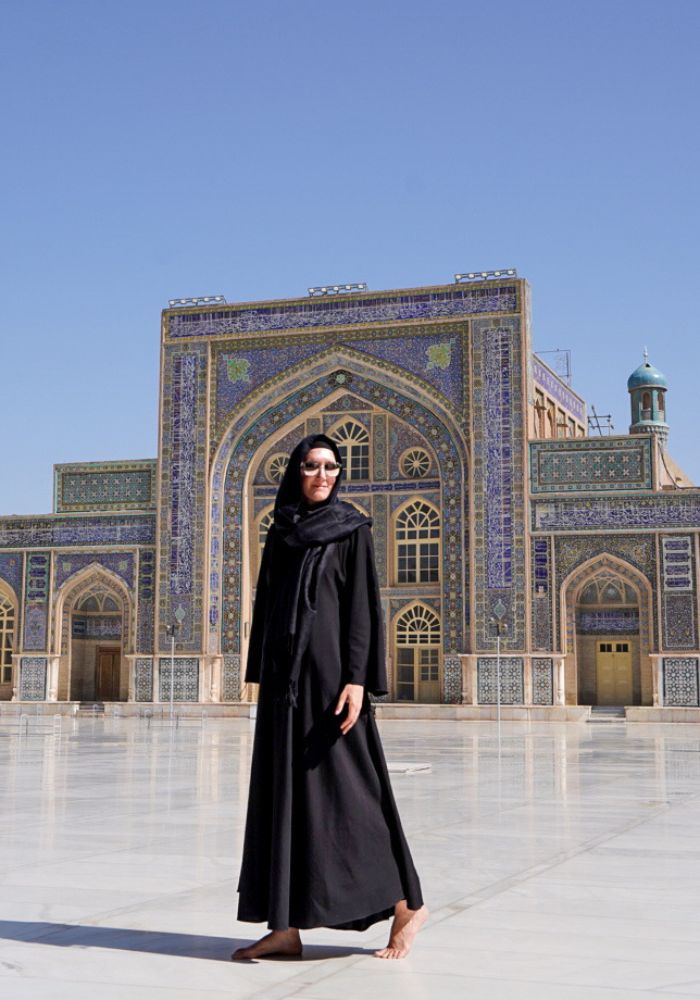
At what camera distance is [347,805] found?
3561 mm

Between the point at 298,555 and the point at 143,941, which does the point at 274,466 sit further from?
the point at 143,941

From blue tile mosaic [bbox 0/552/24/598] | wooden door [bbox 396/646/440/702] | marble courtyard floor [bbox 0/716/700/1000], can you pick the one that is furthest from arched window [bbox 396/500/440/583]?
marble courtyard floor [bbox 0/716/700/1000]

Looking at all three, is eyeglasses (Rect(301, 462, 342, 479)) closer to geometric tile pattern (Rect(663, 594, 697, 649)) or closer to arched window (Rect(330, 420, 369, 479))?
geometric tile pattern (Rect(663, 594, 697, 649))

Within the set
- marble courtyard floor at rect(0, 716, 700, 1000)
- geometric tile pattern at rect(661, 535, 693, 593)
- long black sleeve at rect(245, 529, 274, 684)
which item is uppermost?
geometric tile pattern at rect(661, 535, 693, 593)

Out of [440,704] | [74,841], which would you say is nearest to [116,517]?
[440,704]

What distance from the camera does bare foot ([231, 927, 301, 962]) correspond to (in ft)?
11.2

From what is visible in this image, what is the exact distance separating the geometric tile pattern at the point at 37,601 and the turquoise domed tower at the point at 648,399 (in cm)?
1707

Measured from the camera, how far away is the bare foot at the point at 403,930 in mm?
3434

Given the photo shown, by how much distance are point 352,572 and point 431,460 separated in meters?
22.1

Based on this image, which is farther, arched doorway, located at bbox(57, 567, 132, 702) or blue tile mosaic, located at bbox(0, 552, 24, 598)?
blue tile mosaic, located at bbox(0, 552, 24, 598)

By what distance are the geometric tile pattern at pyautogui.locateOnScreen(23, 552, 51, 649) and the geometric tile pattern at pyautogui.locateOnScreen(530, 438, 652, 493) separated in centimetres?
1009

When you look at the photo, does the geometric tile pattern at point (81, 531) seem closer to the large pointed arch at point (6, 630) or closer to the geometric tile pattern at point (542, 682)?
the large pointed arch at point (6, 630)

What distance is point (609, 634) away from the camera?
2467 centimetres

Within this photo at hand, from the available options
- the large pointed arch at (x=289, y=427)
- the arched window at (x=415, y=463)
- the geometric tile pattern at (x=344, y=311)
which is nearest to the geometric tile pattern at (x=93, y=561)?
the large pointed arch at (x=289, y=427)
